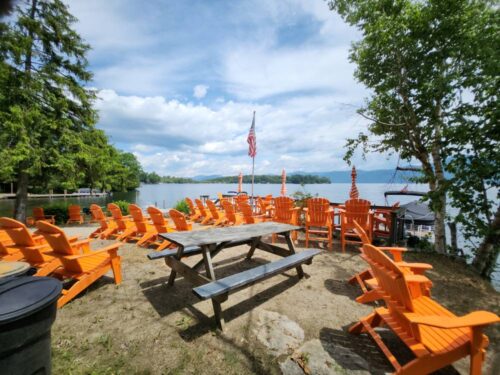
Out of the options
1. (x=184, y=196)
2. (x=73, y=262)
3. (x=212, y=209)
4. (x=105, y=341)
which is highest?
(x=212, y=209)

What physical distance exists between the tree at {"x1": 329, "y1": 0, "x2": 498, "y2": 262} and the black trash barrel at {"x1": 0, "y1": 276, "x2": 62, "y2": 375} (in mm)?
5609

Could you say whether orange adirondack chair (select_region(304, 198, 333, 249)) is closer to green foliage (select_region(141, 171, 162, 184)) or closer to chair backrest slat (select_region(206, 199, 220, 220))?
chair backrest slat (select_region(206, 199, 220, 220))

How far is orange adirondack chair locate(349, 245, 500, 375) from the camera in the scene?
1.49 meters

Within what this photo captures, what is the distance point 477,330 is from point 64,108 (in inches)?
488

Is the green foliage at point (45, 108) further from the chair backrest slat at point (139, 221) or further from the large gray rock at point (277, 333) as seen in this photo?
the large gray rock at point (277, 333)

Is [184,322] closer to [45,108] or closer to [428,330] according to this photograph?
[428,330]

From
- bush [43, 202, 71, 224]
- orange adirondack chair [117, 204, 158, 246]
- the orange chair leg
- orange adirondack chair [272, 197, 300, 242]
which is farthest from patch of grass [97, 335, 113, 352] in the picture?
bush [43, 202, 71, 224]

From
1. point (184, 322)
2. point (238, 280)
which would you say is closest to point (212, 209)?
point (184, 322)

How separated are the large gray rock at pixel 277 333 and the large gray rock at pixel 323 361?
11cm

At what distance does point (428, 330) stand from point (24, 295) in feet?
10.1

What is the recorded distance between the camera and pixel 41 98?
8.52 m

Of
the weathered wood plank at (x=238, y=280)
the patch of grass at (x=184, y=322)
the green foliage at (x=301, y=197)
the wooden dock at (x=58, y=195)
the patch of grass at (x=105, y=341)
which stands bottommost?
the wooden dock at (x=58, y=195)

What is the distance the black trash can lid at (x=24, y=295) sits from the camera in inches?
54.6

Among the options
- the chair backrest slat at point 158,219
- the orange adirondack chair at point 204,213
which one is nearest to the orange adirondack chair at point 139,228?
the chair backrest slat at point 158,219
